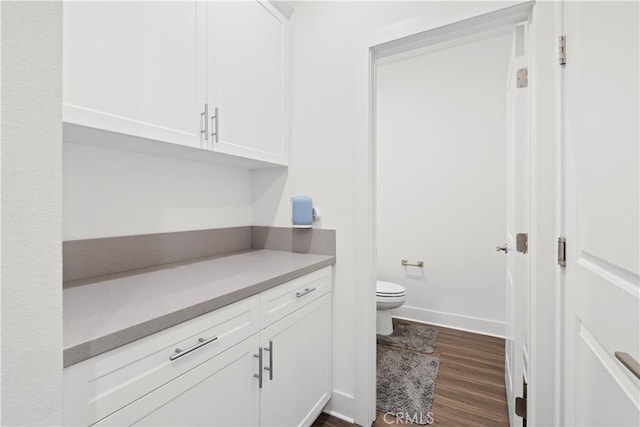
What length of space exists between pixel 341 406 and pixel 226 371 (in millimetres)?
944

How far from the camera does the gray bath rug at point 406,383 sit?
5.34ft

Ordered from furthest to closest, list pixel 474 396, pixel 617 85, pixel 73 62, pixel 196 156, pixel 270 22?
pixel 474 396 < pixel 270 22 < pixel 196 156 < pixel 73 62 < pixel 617 85

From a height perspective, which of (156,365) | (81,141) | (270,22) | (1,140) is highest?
(270,22)

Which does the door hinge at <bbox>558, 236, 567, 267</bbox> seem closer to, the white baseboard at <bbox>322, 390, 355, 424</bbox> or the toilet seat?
the white baseboard at <bbox>322, 390, 355, 424</bbox>

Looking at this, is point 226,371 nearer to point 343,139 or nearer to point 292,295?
point 292,295

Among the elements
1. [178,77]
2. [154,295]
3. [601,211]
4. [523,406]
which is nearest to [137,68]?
[178,77]

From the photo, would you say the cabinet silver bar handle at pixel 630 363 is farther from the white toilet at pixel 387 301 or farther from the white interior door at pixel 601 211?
the white toilet at pixel 387 301

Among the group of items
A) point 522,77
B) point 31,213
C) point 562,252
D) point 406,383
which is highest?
point 522,77

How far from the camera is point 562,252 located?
1082 mm

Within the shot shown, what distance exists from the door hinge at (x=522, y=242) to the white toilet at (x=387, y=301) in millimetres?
1176

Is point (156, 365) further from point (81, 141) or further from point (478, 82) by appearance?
point (478, 82)

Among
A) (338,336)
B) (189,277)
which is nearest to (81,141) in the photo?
(189,277)

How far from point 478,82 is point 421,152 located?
74 centimetres

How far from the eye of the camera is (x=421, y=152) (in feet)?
9.43
